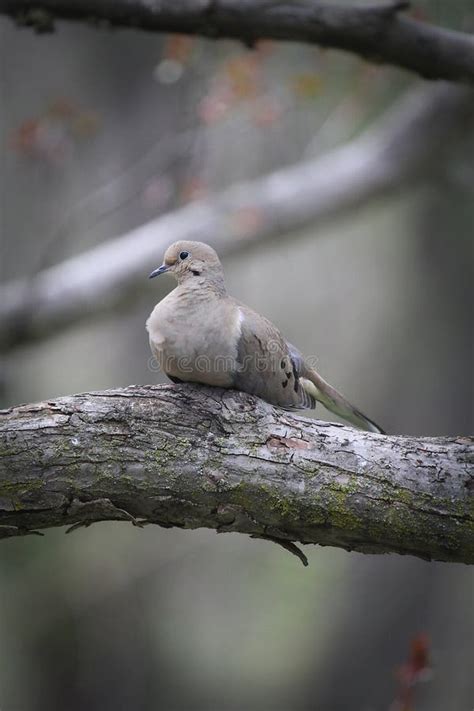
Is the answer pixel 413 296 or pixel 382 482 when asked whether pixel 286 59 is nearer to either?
pixel 413 296

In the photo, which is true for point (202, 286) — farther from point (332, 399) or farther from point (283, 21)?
point (283, 21)

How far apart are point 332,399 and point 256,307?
5.27 meters

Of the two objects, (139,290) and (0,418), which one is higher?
(139,290)

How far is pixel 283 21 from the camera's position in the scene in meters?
2.97

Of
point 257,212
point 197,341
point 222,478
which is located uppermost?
point 257,212

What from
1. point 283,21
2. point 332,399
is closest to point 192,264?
point 332,399

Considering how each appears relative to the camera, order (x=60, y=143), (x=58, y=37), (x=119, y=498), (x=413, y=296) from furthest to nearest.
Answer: (x=58, y=37), (x=413, y=296), (x=60, y=143), (x=119, y=498)

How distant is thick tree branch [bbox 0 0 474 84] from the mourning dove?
83cm

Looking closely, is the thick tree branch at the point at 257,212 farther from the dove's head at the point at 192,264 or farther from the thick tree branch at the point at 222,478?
the thick tree branch at the point at 222,478

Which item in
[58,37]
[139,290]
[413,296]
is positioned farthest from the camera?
[58,37]

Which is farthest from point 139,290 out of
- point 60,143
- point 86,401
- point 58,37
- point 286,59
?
point 58,37

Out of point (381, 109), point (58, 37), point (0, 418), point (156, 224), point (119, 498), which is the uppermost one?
point (58, 37)

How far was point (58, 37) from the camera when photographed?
314 inches

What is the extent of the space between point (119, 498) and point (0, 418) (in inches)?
16.5
